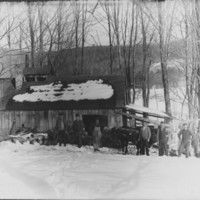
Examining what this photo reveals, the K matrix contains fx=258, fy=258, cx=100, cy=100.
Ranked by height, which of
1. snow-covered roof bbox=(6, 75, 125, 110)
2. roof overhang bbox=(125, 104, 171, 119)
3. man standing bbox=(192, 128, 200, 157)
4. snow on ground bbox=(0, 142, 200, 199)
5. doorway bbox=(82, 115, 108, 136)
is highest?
snow-covered roof bbox=(6, 75, 125, 110)

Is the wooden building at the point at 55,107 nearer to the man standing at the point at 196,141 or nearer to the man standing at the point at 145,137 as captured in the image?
the man standing at the point at 145,137

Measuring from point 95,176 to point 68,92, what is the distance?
409 centimetres

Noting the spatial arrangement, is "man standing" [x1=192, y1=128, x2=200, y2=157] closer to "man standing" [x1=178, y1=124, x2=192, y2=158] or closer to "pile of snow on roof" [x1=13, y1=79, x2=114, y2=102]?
"man standing" [x1=178, y1=124, x2=192, y2=158]

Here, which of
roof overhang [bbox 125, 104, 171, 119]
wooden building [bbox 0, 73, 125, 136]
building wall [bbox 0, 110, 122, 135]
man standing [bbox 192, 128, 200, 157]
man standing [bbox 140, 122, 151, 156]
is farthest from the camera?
building wall [bbox 0, 110, 122, 135]

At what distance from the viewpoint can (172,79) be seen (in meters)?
10.8

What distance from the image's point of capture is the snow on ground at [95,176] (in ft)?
16.4

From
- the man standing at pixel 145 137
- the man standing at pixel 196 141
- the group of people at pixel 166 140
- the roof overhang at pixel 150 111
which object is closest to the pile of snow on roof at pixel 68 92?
the roof overhang at pixel 150 111

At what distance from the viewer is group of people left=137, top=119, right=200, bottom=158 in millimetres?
7857

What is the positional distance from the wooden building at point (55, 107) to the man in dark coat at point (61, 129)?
16cm

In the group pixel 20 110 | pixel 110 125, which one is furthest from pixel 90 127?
pixel 20 110

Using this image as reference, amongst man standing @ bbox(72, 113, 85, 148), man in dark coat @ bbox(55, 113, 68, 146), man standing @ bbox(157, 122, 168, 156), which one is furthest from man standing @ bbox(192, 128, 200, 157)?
man in dark coat @ bbox(55, 113, 68, 146)

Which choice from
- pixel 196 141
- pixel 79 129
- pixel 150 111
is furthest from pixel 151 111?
pixel 79 129

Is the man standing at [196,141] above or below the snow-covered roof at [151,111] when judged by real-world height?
below

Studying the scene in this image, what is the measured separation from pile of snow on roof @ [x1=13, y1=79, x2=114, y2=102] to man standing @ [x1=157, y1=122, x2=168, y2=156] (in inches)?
90.9
